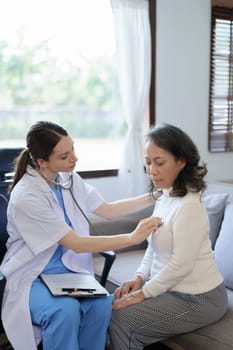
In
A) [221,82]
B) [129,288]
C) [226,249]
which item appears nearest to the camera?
[129,288]

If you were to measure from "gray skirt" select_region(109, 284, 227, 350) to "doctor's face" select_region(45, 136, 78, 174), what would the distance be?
2.09 feet

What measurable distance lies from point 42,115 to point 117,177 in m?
0.75

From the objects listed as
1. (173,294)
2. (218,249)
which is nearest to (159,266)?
(173,294)

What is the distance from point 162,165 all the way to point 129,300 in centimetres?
56

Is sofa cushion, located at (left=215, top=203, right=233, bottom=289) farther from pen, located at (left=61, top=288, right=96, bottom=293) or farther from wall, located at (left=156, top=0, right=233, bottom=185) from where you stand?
wall, located at (left=156, top=0, right=233, bottom=185)

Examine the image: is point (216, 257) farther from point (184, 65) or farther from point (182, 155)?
point (184, 65)

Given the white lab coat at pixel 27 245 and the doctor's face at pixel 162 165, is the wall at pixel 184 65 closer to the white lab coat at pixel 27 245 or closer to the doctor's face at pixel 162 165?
the doctor's face at pixel 162 165

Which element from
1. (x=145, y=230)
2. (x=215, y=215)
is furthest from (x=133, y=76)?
(x=145, y=230)

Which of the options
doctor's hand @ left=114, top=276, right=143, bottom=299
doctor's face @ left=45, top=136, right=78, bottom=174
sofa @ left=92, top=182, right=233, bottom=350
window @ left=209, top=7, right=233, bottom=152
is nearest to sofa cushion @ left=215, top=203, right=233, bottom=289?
sofa @ left=92, top=182, right=233, bottom=350

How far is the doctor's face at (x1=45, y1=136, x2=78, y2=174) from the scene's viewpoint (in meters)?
1.92

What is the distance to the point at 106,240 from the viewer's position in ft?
6.07

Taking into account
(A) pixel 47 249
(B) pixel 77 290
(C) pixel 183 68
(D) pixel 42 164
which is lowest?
(B) pixel 77 290

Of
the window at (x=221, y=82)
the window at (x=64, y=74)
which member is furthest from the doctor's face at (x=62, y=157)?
the window at (x=221, y=82)

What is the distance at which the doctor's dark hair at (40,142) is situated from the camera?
75.4 inches
